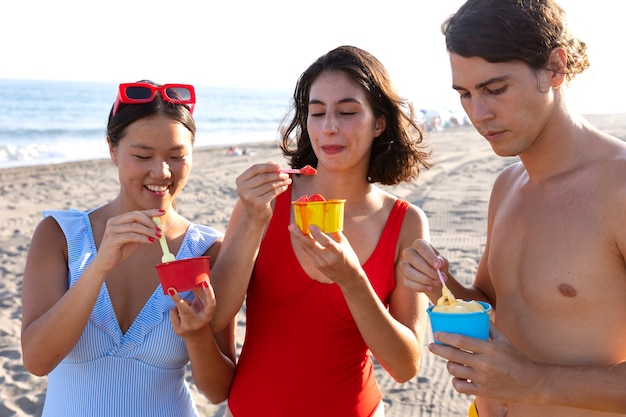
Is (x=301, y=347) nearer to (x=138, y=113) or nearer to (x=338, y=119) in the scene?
(x=338, y=119)

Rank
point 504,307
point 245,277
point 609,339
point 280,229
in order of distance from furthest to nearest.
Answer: point 280,229, point 245,277, point 504,307, point 609,339

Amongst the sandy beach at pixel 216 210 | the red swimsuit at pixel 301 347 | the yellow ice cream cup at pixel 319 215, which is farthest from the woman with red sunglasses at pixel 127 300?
the sandy beach at pixel 216 210

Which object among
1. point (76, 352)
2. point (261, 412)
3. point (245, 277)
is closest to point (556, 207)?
point (245, 277)

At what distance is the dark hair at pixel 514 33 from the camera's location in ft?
8.06

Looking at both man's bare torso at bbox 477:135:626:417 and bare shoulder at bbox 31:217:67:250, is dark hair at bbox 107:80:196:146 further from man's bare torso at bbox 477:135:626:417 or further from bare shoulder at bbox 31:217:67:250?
man's bare torso at bbox 477:135:626:417

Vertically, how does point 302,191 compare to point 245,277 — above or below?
above

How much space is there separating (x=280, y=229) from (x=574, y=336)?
4.46 feet

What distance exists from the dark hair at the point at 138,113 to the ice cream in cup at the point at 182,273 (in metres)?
0.79

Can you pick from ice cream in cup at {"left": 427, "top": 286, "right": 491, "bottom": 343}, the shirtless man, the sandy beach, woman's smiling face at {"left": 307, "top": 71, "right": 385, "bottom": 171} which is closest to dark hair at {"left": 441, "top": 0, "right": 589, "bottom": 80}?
the shirtless man

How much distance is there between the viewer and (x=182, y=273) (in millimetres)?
2617

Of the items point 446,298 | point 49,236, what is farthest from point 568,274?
point 49,236

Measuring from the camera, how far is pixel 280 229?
3102mm

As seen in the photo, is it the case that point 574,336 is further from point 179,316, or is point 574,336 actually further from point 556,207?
point 179,316

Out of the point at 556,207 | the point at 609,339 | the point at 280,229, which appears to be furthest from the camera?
the point at 280,229
